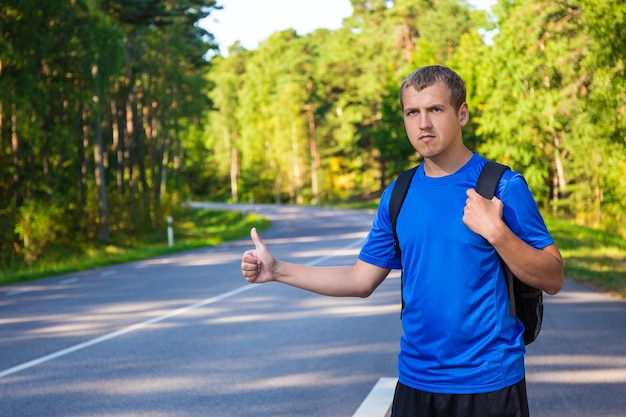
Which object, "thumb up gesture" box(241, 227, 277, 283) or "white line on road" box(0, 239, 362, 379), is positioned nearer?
"thumb up gesture" box(241, 227, 277, 283)

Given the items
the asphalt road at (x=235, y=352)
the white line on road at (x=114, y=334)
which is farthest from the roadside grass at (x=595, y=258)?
the white line on road at (x=114, y=334)

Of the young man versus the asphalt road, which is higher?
the young man

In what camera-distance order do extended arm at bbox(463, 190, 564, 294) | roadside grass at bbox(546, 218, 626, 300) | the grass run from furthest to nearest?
the grass → roadside grass at bbox(546, 218, 626, 300) → extended arm at bbox(463, 190, 564, 294)

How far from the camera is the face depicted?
304cm

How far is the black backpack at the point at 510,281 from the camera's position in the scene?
3.00 meters

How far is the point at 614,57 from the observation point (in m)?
18.5

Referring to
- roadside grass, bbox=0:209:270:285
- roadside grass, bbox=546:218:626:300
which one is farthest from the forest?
roadside grass, bbox=546:218:626:300

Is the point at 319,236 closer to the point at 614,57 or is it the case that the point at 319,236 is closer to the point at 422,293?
the point at 614,57

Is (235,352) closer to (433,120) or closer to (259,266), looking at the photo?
(259,266)

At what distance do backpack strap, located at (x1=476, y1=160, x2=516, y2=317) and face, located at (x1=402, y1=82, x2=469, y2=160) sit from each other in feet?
0.44

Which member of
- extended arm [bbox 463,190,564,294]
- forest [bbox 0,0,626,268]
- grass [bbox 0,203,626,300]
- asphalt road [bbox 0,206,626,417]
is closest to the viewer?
extended arm [bbox 463,190,564,294]

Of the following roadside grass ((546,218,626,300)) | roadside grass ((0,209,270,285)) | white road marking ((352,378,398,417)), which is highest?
white road marking ((352,378,398,417))

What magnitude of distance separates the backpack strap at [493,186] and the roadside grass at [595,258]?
434 inches

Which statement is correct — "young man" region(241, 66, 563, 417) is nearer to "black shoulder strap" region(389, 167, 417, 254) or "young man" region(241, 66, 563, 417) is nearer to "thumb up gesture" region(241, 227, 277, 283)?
"black shoulder strap" region(389, 167, 417, 254)
